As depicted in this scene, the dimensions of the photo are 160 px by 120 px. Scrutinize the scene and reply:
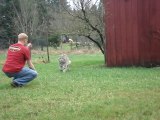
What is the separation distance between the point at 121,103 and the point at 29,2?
150 ft

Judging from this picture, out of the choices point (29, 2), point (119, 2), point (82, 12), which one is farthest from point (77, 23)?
point (29, 2)

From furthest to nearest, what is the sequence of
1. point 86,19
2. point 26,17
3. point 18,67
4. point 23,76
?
point 26,17 < point 86,19 < point 23,76 < point 18,67

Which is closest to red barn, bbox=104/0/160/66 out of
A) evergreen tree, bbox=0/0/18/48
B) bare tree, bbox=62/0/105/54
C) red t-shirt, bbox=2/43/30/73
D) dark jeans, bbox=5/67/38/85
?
bare tree, bbox=62/0/105/54

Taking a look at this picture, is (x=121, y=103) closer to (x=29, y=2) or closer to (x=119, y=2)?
(x=119, y=2)

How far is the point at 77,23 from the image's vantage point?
80.9 ft

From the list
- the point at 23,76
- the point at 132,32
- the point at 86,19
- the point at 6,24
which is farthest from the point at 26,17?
the point at 23,76

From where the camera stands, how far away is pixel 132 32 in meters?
18.7

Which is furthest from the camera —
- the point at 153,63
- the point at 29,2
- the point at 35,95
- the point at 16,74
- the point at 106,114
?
the point at 29,2

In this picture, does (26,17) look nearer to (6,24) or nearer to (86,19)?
(6,24)

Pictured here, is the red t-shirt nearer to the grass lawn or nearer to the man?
the man

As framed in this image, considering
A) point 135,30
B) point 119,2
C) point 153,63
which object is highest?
point 119,2

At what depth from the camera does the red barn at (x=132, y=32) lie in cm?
1820

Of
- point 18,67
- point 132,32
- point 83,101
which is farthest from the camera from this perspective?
point 132,32

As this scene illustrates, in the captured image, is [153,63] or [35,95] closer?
[35,95]
